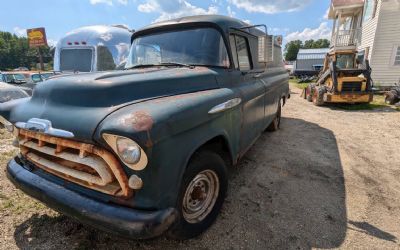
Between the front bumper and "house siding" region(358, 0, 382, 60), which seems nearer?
the front bumper

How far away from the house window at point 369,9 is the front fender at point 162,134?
17.9 m

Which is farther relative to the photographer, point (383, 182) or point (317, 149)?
point (317, 149)

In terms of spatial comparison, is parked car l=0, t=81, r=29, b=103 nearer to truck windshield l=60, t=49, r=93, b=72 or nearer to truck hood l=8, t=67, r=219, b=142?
truck windshield l=60, t=49, r=93, b=72

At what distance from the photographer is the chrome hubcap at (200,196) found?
2.42m

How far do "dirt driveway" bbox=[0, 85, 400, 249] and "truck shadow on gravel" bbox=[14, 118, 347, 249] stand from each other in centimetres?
1

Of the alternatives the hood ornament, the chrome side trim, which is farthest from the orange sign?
the chrome side trim

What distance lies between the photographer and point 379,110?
9.75m

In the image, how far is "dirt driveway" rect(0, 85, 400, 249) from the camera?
2.54 m

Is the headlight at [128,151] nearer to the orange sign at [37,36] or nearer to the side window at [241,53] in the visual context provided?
the side window at [241,53]

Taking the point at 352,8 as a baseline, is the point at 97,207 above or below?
below

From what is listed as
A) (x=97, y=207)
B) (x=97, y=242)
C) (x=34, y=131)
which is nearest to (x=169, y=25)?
(x=34, y=131)

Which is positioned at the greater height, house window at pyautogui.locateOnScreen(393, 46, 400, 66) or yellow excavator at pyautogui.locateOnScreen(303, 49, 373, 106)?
house window at pyautogui.locateOnScreen(393, 46, 400, 66)

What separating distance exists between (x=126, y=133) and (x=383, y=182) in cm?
415

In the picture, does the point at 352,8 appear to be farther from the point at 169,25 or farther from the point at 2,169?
the point at 2,169
